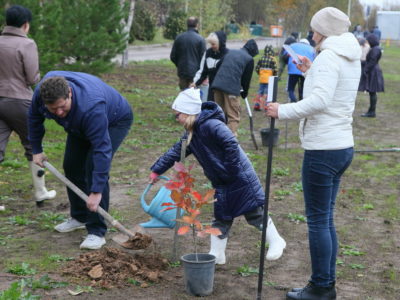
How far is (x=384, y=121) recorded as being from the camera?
13.9 m

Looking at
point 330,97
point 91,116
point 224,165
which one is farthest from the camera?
point 91,116

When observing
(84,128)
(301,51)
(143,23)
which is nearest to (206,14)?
(143,23)

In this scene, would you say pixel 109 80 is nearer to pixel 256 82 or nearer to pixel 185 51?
pixel 256 82

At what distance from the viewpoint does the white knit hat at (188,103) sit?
4.52 m

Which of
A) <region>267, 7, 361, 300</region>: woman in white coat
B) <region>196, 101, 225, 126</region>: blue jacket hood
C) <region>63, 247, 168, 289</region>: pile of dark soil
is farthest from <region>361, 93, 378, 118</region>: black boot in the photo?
<region>267, 7, 361, 300</region>: woman in white coat

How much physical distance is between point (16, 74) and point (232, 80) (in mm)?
3851

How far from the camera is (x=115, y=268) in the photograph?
184 inches

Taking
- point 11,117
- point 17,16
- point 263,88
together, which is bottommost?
point 263,88

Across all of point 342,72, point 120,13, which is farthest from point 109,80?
point 342,72

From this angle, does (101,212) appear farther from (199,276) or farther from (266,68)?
(266,68)

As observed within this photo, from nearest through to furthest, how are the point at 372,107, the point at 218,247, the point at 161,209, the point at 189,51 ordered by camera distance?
1. the point at 218,247
2. the point at 161,209
3. the point at 189,51
4. the point at 372,107

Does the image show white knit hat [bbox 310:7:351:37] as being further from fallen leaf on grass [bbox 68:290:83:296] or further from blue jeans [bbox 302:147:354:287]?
fallen leaf on grass [bbox 68:290:83:296]

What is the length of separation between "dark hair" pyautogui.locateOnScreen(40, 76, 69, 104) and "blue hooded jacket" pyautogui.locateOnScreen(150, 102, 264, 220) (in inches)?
39.2

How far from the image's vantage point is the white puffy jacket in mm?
3770
